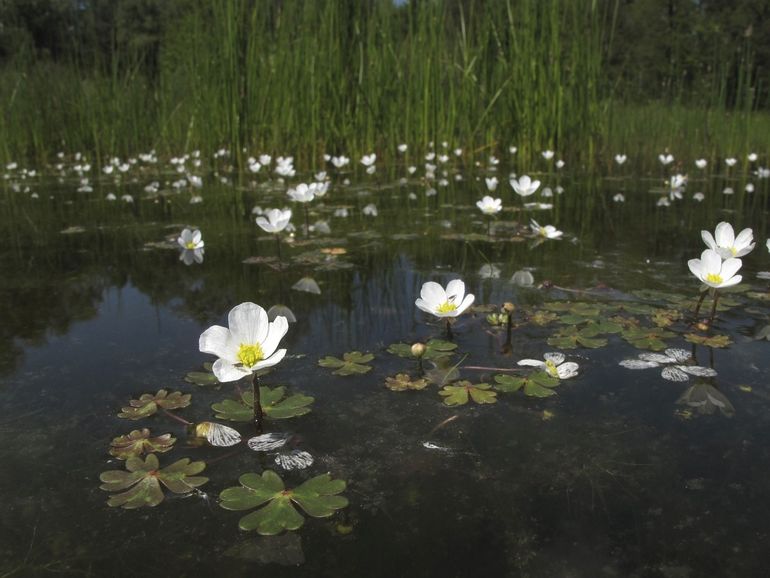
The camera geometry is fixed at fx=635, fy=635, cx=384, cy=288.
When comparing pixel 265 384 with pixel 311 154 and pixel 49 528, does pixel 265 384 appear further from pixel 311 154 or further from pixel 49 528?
pixel 311 154

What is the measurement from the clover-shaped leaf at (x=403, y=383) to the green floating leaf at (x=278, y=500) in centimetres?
32

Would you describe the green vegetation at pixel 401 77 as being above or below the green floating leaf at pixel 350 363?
above

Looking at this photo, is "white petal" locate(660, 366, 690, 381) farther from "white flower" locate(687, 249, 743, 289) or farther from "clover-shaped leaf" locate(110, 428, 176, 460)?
"clover-shaped leaf" locate(110, 428, 176, 460)

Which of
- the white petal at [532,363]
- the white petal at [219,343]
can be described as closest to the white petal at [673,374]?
the white petal at [532,363]

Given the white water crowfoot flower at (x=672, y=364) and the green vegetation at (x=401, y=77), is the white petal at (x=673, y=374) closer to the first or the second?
the white water crowfoot flower at (x=672, y=364)

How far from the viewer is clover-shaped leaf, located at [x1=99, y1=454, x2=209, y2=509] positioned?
34.1 inches

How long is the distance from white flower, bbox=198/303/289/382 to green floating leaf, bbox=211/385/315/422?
0.09m

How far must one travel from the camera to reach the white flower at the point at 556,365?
1.19 metres

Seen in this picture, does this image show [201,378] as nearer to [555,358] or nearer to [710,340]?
[555,358]

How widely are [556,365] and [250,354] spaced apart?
1.94 feet

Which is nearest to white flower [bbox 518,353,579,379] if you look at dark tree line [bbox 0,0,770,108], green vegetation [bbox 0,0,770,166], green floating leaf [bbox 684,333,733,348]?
green floating leaf [bbox 684,333,733,348]

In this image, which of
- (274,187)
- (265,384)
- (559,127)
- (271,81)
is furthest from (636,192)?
(265,384)

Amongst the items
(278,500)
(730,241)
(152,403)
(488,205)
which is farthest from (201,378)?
(488,205)

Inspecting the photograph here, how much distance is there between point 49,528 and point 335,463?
0.38m
